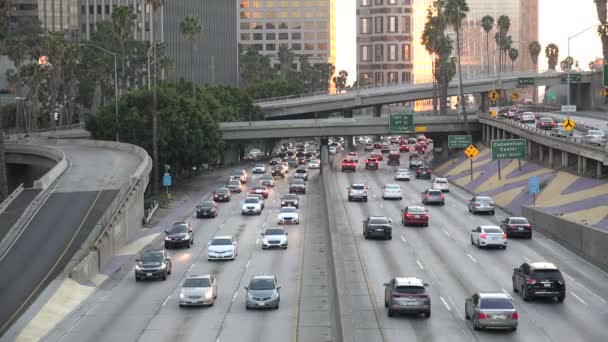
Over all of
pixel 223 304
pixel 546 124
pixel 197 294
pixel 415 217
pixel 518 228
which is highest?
pixel 546 124

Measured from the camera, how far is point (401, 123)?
122 m

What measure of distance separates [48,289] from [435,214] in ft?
118

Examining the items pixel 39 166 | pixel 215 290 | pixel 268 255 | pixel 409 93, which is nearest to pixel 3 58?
pixel 409 93

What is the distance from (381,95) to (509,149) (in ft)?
254

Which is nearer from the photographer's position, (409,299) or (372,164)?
(409,299)

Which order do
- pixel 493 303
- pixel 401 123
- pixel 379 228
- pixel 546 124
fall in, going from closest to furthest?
pixel 493 303, pixel 379 228, pixel 546 124, pixel 401 123

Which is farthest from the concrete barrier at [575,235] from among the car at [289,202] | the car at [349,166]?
the car at [349,166]

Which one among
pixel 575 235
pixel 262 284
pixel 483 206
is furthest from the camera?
pixel 483 206

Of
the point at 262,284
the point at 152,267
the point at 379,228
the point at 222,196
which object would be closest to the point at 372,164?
the point at 222,196

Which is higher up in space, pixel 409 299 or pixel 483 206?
pixel 483 206

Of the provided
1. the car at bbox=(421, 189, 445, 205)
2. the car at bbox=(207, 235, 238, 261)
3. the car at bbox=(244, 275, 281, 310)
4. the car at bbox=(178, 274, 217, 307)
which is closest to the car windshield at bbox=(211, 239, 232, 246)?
the car at bbox=(207, 235, 238, 261)

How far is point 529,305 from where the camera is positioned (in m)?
40.7

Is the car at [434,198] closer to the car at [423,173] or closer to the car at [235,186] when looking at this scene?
the car at [235,186]

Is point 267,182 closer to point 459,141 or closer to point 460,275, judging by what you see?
point 459,141
